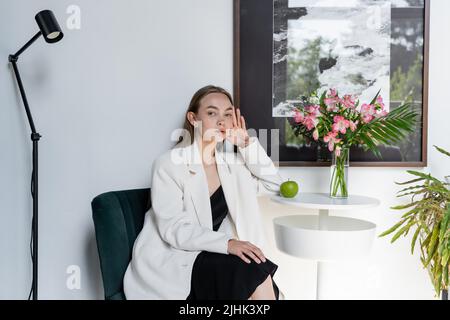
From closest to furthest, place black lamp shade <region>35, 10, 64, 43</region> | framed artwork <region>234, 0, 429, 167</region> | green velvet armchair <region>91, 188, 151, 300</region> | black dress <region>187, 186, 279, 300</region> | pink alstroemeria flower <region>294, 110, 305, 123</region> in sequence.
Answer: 1. black dress <region>187, 186, 279, 300</region>
2. green velvet armchair <region>91, 188, 151, 300</region>
3. black lamp shade <region>35, 10, 64, 43</region>
4. pink alstroemeria flower <region>294, 110, 305, 123</region>
5. framed artwork <region>234, 0, 429, 167</region>

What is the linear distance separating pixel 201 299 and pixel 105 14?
143 centimetres

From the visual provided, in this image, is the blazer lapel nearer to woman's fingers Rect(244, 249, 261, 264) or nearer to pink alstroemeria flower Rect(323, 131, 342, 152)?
woman's fingers Rect(244, 249, 261, 264)

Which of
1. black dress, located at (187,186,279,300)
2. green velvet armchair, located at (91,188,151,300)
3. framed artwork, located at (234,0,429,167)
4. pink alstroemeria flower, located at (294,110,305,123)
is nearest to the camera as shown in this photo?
black dress, located at (187,186,279,300)

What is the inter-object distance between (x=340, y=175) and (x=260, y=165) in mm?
357

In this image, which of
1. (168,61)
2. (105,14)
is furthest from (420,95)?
(105,14)

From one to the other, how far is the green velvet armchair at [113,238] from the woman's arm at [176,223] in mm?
143

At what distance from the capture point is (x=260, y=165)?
1.94 metres

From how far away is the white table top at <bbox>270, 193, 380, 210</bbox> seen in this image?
68.0 inches

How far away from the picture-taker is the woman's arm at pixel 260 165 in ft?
6.35

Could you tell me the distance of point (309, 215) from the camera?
6.85ft

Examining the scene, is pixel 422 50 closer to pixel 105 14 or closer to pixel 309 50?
pixel 309 50

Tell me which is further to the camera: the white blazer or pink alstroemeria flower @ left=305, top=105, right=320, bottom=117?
pink alstroemeria flower @ left=305, top=105, right=320, bottom=117

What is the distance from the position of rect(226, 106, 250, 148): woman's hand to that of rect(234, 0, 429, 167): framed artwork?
18cm

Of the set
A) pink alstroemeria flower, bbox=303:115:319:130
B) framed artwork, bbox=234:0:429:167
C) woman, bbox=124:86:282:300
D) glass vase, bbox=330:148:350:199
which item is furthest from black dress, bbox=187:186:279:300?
framed artwork, bbox=234:0:429:167
